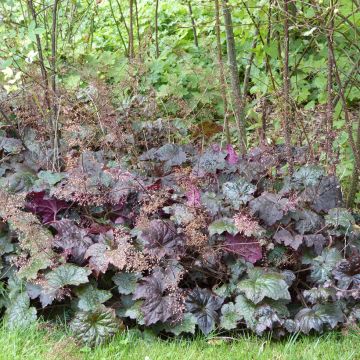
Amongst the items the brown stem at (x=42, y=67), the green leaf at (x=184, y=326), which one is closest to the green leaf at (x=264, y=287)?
the green leaf at (x=184, y=326)

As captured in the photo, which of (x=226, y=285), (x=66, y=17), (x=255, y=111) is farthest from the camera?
(x=66, y=17)

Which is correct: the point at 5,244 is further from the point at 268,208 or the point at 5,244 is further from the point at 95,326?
the point at 268,208

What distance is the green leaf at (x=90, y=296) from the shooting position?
3.40m

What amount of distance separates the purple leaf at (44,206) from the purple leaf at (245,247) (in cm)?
111

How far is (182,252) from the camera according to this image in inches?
137

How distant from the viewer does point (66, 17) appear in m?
5.52

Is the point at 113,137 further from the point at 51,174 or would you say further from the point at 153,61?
the point at 153,61

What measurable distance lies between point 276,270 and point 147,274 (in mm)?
757

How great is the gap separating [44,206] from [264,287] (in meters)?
1.52

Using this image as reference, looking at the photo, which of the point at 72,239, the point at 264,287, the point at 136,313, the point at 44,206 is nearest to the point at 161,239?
the point at 136,313

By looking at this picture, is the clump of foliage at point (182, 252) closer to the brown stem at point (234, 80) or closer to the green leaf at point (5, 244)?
the green leaf at point (5, 244)

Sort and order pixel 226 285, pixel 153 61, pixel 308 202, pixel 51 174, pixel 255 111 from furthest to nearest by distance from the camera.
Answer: pixel 153 61
pixel 255 111
pixel 51 174
pixel 308 202
pixel 226 285

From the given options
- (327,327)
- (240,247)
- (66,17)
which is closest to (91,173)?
(240,247)

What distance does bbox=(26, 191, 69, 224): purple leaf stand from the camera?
3.84 metres
